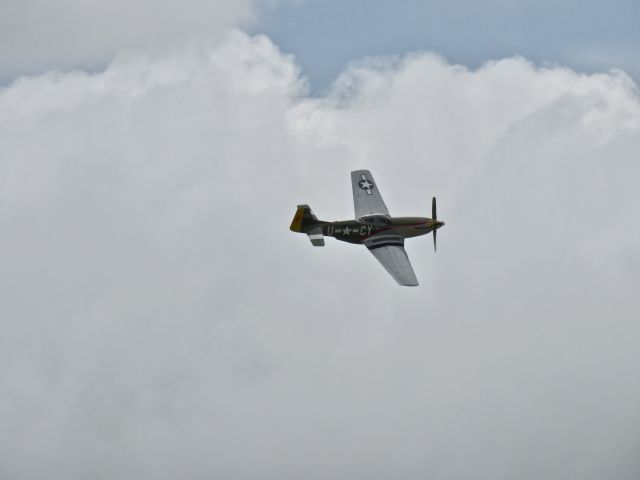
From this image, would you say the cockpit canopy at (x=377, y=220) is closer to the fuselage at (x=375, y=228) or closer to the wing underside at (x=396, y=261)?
the fuselage at (x=375, y=228)

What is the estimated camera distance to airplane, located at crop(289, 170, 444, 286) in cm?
7677

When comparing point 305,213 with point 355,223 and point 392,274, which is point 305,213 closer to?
point 355,223

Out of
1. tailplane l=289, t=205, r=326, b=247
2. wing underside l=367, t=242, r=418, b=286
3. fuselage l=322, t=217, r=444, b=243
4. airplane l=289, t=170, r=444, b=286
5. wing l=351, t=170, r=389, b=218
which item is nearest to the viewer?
wing underside l=367, t=242, r=418, b=286

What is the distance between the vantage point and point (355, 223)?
7950cm

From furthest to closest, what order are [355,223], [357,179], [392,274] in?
[357,179], [355,223], [392,274]

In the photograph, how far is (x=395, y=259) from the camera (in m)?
75.5

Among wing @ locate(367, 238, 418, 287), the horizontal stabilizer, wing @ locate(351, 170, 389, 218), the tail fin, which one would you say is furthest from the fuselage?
wing @ locate(351, 170, 389, 218)

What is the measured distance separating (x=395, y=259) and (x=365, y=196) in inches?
464

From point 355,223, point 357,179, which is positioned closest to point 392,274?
point 355,223

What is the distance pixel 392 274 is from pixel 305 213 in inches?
525

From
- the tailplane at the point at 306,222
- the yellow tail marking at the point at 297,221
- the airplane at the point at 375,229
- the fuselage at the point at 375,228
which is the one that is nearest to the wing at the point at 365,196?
the airplane at the point at 375,229

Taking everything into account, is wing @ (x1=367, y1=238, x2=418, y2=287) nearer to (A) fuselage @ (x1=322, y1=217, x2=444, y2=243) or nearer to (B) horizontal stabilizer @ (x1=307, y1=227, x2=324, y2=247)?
(A) fuselage @ (x1=322, y1=217, x2=444, y2=243)

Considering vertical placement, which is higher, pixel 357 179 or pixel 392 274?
pixel 357 179

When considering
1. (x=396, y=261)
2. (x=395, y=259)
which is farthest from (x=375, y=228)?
(x=396, y=261)
